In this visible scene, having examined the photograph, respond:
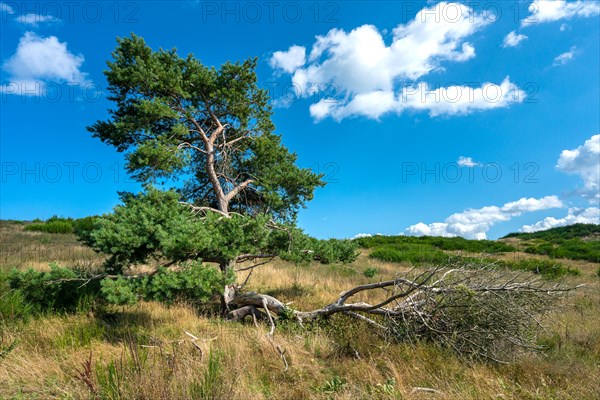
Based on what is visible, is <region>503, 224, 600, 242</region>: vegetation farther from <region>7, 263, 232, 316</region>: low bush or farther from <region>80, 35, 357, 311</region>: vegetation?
<region>7, 263, 232, 316</region>: low bush

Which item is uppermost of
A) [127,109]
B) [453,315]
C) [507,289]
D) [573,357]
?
[127,109]

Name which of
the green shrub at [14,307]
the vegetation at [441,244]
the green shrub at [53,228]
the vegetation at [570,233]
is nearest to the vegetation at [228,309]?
the green shrub at [14,307]

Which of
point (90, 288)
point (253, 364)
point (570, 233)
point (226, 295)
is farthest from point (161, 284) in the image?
point (570, 233)

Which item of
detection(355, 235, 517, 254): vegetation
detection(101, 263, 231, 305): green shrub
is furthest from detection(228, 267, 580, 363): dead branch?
detection(355, 235, 517, 254): vegetation

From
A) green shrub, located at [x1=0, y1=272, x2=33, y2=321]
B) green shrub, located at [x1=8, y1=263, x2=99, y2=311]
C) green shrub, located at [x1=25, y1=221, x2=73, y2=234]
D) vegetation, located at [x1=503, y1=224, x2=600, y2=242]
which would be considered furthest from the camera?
vegetation, located at [x1=503, y1=224, x2=600, y2=242]

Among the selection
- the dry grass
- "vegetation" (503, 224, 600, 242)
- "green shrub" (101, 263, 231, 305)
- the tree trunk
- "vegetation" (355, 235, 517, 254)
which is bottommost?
the dry grass

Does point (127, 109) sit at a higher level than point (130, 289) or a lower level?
higher

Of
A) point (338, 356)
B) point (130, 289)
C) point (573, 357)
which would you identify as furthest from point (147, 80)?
point (573, 357)

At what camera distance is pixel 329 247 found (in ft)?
22.8

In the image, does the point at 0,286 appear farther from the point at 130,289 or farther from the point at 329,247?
the point at 329,247

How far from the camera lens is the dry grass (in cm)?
366

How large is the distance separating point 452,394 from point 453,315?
211 cm

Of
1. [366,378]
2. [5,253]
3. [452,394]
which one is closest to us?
[452,394]

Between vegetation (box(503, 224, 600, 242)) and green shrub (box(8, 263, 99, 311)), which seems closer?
green shrub (box(8, 263, 99, 311))
